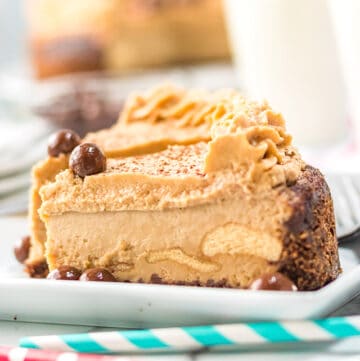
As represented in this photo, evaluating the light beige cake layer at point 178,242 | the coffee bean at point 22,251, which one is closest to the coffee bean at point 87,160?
the light beige cake layer at point 178,242

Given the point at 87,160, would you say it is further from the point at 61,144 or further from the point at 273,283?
the point at 273,283

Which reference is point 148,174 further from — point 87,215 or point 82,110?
point 82,110

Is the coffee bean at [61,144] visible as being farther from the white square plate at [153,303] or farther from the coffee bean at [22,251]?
the white square plate at [153,303]

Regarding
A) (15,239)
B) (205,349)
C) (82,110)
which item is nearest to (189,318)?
(205,349)

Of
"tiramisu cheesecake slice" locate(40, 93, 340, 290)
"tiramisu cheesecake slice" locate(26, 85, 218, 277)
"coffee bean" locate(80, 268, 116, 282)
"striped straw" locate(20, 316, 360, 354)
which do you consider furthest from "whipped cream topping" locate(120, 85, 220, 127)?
"striped straw" locate(20, 316, 360, 354)

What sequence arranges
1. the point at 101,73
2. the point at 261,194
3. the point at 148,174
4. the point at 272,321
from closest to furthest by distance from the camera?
the point at 272,321, the point at 261,194, the point at 148,174, the point at 101,73

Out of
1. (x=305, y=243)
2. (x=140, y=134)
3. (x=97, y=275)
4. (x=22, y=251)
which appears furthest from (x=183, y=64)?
(x=305, y=243)
